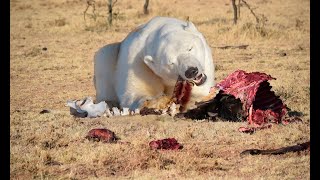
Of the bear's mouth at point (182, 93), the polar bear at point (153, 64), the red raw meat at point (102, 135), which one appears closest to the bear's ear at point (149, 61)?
the polar bear at point (153, 64)

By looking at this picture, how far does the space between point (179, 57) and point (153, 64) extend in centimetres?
49

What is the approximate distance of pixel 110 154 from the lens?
18.8 feet

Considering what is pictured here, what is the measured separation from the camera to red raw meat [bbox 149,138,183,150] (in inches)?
234

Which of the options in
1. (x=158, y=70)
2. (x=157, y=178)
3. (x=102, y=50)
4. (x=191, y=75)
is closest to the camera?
(x=157, y=178)

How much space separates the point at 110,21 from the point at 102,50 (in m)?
11.5

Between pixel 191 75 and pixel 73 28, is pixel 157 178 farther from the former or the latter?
pixel 73 28

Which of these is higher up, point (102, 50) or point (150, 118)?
point (102, 50)

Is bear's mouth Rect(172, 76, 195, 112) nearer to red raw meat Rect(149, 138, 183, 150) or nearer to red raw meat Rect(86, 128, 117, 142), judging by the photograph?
red raw meat Rect(86, 128, 117, 142)

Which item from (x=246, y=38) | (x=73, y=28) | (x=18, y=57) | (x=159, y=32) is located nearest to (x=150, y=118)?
(x=159, y=32)

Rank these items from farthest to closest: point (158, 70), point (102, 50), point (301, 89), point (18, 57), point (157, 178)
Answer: point (18, 57)
point (301, 89)
point (102, 50)
point (158, 70)
point (157, 178)

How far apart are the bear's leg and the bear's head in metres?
1.06

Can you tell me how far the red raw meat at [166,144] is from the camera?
5.95 metres

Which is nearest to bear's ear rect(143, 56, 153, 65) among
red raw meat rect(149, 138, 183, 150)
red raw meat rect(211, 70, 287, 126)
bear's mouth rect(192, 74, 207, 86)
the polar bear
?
the polar bear

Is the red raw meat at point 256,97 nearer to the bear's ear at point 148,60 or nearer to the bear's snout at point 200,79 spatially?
the bear's snout at point 200,79
